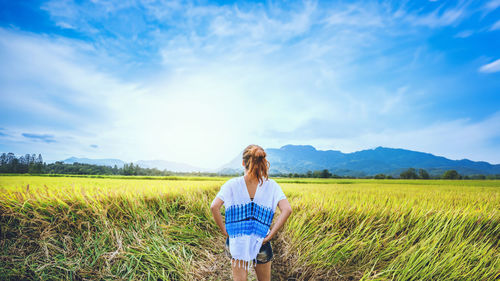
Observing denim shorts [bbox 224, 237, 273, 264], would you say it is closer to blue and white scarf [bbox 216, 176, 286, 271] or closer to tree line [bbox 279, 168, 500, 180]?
blue and white scarf [bbox 216, 176, 286, 271]

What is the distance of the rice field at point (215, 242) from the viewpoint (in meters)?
3.18

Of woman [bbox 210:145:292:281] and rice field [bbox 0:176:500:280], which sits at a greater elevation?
woman [bbox 210:145:292:281]

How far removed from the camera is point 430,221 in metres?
3.71

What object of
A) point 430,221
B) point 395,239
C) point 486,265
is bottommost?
point 486,265

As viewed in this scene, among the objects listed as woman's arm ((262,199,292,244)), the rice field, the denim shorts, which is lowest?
the rice field

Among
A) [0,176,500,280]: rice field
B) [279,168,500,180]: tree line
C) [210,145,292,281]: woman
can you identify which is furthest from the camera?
[279,168,500,180]: tree line

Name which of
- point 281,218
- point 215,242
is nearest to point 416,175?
point 215,242

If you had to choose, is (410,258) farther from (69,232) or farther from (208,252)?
(69,232)

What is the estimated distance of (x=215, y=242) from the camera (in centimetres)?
430

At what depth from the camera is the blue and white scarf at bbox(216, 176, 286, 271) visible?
2182 millimetres

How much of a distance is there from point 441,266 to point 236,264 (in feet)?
8.99

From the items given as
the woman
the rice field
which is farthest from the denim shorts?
the rice field

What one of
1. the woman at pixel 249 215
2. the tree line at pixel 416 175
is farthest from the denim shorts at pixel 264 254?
the tree line at pixel 416 175

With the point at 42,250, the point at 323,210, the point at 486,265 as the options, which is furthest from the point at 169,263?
the point at 486,265
